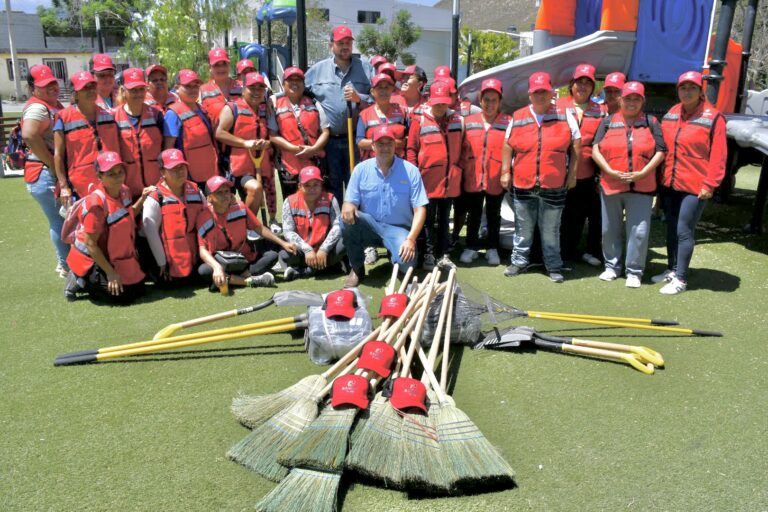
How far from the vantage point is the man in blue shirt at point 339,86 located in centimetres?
620

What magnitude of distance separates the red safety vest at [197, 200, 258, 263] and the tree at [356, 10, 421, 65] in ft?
145

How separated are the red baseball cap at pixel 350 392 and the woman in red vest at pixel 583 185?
139 inches

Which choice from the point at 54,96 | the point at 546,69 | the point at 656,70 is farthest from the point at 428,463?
the point at 656,70

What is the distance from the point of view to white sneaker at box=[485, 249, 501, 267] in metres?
6.32

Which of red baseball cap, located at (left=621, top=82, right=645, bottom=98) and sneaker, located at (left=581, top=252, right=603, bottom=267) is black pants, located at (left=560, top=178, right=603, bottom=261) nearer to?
sneaker, located at (left=581, top=252, right=603, bottom=267)

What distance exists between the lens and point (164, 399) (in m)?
3.71

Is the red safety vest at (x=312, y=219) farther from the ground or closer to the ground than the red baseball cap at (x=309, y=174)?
closer to the ground

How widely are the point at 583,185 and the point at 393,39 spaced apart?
45.9 metres

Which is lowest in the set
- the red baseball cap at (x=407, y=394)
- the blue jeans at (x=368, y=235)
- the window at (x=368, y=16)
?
the red baseball cap at (x=407, y=394)

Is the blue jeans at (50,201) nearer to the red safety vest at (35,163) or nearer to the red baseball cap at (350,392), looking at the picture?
the red safety vest at (35,163)

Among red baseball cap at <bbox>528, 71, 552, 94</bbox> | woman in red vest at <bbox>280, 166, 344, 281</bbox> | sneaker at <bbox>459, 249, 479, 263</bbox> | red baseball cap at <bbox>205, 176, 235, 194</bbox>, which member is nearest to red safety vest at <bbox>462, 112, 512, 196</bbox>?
red baseball cap at <bbox>528, 71, 552, 94</bbox>

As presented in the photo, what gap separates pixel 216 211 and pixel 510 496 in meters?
3.73

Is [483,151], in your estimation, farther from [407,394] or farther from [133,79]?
[407,394]

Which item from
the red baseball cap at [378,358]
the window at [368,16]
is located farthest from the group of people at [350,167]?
the window at [368,16]
